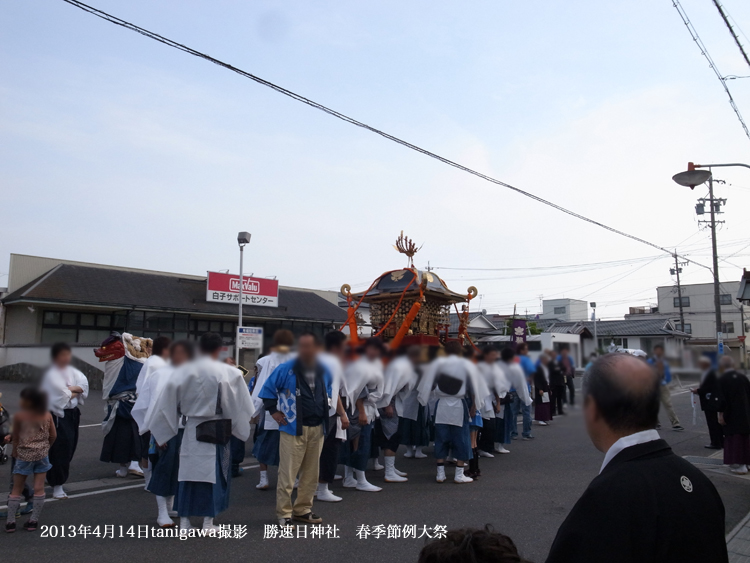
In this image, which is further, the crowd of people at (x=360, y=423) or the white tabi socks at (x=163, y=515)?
the white tabi socks at (x=163, y=515)

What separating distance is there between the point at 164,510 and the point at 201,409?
146 cm

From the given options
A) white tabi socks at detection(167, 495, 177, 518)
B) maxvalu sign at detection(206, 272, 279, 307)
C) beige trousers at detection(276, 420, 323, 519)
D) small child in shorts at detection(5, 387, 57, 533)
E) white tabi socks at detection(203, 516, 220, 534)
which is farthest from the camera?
white tabi socks at detection(167, 495, 177, 518)

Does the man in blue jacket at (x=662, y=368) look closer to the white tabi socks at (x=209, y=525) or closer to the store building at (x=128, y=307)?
the store building at (x=128, y=307)

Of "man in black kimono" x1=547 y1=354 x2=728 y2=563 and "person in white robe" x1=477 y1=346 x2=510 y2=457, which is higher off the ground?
"man in black kimono" x1=547 y1=354 x2=728 y2=563

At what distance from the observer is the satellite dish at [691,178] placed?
5.00 feet

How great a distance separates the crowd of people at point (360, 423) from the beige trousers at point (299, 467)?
14mm

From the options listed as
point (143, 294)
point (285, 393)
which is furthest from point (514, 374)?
point (285, 393)

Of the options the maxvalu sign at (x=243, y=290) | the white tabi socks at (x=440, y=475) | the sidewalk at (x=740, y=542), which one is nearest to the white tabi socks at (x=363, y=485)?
the white tabi socks at (x=440, y=475)

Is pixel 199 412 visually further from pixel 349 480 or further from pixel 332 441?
pixel 349 480

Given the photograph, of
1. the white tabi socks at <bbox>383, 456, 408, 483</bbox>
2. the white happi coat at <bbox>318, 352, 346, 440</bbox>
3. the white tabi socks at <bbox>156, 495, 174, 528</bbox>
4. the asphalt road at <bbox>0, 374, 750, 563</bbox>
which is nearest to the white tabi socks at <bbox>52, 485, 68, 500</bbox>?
the asphalt road at <bbox>0, 374, 750, 563</bbox>

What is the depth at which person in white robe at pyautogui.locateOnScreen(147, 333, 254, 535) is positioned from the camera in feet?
15.4

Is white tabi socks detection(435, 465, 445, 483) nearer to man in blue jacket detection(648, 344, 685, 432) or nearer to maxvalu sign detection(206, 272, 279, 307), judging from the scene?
maxvalu sign detection(206, 272, 279, 307)

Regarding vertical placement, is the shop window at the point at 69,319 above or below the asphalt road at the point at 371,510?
above

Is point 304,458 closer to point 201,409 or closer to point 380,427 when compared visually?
point 201,409
